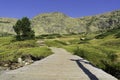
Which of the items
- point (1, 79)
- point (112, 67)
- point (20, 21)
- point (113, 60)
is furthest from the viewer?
point (20, 21)

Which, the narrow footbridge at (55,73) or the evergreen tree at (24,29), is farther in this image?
the evergreen tree at (24,29)

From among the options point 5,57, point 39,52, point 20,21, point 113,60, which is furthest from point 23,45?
point 20,21

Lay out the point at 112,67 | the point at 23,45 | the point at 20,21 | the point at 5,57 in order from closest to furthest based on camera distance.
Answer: the point at 112,67
the point at 5,57
the point at 23,45
the point at 20,21

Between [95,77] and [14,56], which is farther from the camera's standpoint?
[14,56]

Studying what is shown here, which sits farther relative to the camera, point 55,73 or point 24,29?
point 24,29

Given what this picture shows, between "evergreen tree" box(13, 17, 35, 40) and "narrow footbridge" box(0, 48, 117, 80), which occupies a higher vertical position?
"evergreen tree" box(13, 17, 35, 40)

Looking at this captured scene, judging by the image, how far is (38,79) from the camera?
19016mm

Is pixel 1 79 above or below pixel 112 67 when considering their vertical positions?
above

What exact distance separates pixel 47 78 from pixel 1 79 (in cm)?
302

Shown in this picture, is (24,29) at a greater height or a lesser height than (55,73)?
greater

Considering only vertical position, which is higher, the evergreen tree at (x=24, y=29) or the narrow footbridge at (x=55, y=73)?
the evergreen tree at (x=24, y=29)

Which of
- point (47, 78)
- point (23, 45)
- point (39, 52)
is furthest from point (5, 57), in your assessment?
point (47, 78)

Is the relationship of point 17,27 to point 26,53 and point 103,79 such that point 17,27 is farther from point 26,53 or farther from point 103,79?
point 103,79

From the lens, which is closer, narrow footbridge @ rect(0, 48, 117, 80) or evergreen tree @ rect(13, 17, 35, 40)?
narrow footbridge @ rect(0, 48, 117, 80)
